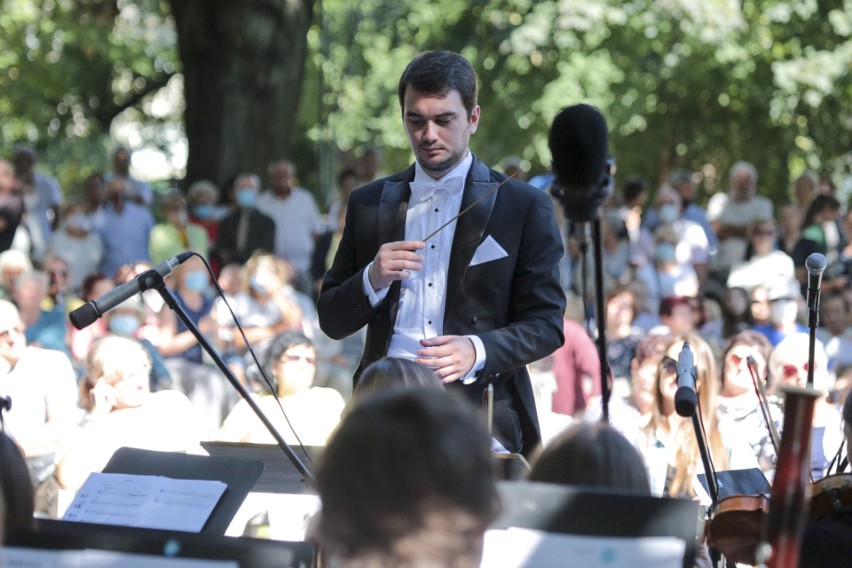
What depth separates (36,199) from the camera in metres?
12.8

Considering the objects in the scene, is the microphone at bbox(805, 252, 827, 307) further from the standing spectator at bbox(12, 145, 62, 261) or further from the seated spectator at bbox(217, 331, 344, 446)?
the standing spectator at bbox(12, 145, 62, 261)

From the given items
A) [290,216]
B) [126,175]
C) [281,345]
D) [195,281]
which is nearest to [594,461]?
[281,345]

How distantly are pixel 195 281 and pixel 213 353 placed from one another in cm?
685

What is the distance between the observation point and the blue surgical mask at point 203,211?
12.5 m

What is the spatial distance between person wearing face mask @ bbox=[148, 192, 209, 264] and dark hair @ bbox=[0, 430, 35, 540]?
8780 millimetres

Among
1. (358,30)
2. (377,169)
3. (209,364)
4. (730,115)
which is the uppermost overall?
(358,30)

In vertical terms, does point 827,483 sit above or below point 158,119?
below

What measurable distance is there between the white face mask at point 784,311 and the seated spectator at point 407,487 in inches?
304

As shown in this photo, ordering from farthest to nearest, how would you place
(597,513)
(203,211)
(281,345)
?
1. (203,211)
2. (281,345)
3. (597,513)

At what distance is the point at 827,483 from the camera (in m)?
3.26

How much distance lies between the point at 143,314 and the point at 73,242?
3.06 m

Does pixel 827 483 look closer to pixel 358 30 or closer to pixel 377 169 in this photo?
pixel 377 169

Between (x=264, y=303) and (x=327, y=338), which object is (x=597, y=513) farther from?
(x=327, y=338)

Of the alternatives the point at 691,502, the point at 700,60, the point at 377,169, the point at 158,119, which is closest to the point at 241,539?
the point at 691,502
